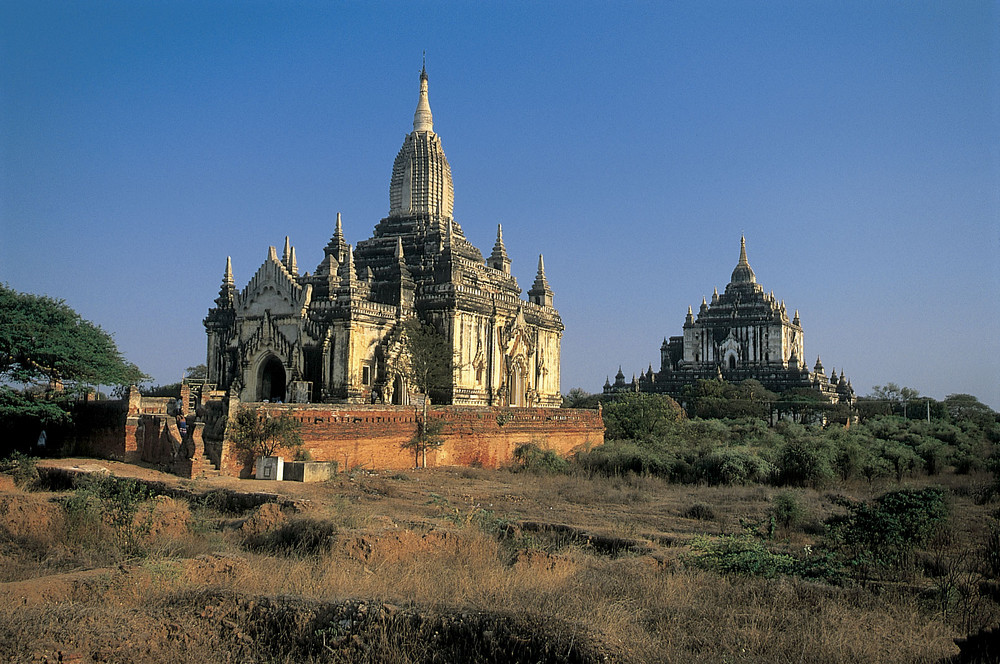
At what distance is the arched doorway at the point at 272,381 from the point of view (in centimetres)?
3145

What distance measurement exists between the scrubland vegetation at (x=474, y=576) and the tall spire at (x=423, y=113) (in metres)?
23.1

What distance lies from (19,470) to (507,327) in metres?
19.9

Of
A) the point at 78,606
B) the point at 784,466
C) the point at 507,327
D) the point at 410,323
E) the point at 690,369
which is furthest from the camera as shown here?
the point at 690,369

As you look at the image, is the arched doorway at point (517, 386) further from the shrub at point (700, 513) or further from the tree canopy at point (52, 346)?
the shrub at point (700, 513)

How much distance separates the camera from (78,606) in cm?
674

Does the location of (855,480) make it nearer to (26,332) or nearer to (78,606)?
(78,606)

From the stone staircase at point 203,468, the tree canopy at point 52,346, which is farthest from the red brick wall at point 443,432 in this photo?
the tree canopy at point 52,346

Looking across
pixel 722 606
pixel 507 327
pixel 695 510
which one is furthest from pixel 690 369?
pixel 722 606

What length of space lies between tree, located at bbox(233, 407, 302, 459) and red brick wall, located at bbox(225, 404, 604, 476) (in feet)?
0.78

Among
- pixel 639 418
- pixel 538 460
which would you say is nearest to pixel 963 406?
pixel 639 418

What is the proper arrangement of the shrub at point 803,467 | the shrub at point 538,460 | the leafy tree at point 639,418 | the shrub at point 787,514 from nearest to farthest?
the shrub at point 787,514
the shrub at point 803,467
the shrub at point 538,460
the leafy tree at point 639,418

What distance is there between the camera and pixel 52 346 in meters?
21.7

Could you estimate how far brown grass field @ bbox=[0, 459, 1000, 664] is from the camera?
20.3 ft

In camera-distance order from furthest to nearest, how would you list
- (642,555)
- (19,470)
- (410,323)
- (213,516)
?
(410,323) < (19,470) < (213,516) < (642,555)
